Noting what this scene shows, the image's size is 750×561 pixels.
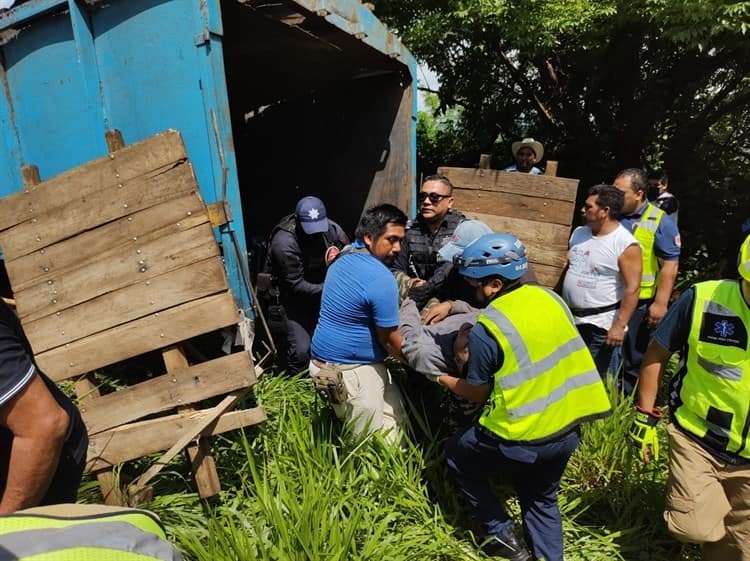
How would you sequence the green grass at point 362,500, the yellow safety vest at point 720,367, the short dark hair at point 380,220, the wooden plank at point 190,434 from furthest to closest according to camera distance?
the short dark hair at point 380,220, the wooden plank at point 190,434, the green grass at point 362,500, the yellow safety vest at point 720,367

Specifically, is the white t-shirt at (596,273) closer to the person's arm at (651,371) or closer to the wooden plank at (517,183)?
the wooden plank at (517,183)

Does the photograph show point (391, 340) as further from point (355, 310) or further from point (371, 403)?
point (371, 403)

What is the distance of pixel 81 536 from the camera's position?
806mm

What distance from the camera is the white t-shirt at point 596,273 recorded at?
129 inches

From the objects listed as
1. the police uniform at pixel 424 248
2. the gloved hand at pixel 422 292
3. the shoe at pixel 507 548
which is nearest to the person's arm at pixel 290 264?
the police uniform at pixel 424 248

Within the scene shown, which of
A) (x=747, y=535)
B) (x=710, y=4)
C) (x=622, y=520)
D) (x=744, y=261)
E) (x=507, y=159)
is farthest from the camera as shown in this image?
(x=507, y=159)

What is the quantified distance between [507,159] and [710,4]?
4484mm

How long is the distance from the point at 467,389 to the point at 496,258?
24.6 inches

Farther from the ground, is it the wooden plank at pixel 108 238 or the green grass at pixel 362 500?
the wooden plank at pixel 108 238

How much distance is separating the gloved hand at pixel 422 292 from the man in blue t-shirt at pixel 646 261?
4.89ft

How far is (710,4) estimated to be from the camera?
408cm

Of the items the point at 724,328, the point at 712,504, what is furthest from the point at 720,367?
the point at 712,504

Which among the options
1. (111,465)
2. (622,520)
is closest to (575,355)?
(622,520)

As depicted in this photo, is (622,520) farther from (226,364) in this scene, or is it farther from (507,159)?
(507,159)
